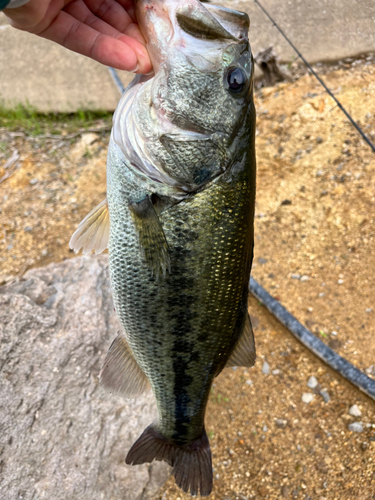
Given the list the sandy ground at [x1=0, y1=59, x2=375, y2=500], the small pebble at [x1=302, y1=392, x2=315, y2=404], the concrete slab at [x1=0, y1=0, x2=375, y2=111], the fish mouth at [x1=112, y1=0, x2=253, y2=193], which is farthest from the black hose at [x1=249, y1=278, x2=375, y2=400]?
the concrete slab at [x1=0, y1=0, x2=375, y2=111]

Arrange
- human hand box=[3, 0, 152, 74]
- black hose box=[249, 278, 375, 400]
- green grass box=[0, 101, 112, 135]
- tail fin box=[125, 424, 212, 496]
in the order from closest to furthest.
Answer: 1. human hand box=[3, 0, 152, 74]
2. tail fin box=[125, 424, 212, 496]
3. black hose box=[249, 278, 375, 400]
4. green grass box=[0, 101, 112, 135]

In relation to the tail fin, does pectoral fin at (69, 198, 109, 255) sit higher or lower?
higher

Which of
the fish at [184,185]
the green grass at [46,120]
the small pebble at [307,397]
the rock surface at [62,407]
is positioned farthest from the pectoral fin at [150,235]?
the green grass at [46,120]

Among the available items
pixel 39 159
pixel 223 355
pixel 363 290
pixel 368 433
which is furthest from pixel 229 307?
pixel 39 159

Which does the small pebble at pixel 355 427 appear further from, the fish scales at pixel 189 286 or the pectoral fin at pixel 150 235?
the pectoral fin at pixel 150 235

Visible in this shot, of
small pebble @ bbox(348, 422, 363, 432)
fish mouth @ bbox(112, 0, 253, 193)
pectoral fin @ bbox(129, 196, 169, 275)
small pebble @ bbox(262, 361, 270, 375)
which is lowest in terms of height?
small pebble @ bbox(348, 422, 363, 432)

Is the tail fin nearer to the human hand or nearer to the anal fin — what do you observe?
the anal fin

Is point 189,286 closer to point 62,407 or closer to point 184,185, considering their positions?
point 184,185
